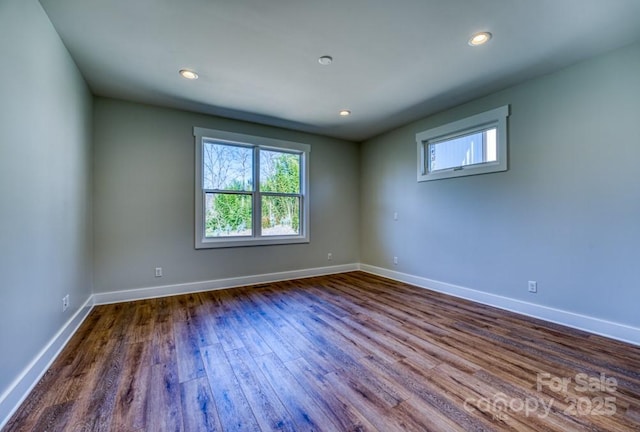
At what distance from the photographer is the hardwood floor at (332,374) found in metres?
1.50

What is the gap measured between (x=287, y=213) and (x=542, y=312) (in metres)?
3.65

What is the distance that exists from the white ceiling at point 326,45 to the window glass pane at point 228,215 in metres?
1.41

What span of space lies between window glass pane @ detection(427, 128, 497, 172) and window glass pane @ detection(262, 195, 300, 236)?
2.35 meters

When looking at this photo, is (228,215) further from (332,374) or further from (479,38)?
(479,38)

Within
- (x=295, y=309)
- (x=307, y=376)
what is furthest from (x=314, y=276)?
(x=307, y=376)

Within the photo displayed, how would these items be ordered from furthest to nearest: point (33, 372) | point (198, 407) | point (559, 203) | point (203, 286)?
point (203, 286)
point (559, 203)
point (33, 372)
point (198, 407)

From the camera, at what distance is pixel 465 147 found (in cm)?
375

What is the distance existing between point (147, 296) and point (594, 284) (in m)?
5.02

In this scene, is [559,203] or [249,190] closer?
[559,203]

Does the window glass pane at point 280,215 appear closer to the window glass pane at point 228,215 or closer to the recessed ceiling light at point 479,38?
the window glass pane at point 228,215

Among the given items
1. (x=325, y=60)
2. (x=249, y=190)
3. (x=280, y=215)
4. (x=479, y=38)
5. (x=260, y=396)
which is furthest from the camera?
(x=280, y=215)

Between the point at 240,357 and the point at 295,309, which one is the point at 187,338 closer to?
the point at 240,357

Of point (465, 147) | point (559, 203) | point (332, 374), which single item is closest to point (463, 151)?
point (465, 147)

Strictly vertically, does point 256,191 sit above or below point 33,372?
above
